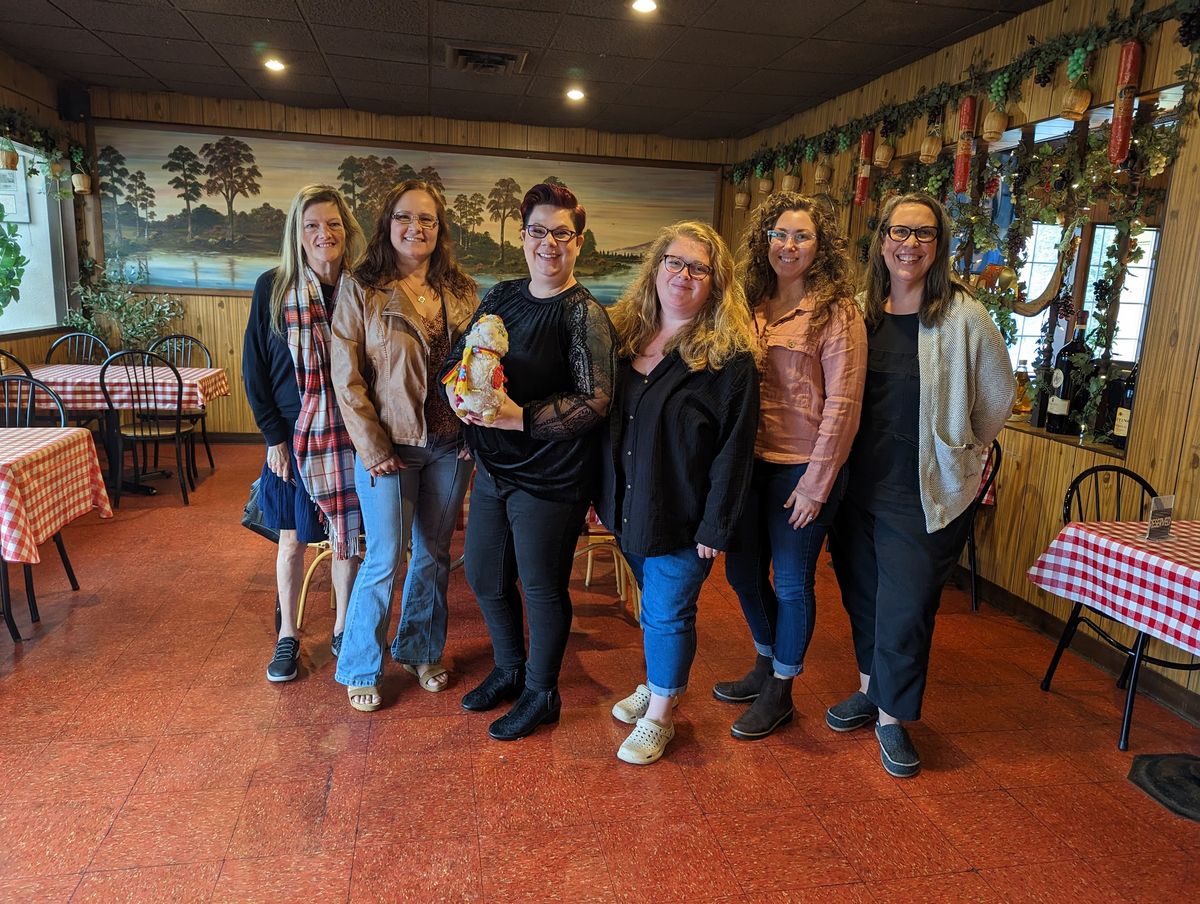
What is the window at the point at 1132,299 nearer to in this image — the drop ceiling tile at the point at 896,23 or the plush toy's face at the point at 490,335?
the drop ceiling tile at the point at 896,23

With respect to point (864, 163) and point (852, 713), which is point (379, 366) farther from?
point (864, 163)

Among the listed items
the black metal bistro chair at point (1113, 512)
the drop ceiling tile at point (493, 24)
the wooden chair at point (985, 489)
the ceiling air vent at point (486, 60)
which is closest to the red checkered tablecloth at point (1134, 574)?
the black metal bistro chair at point (1113, 512)

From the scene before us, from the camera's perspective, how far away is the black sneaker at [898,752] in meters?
2.25

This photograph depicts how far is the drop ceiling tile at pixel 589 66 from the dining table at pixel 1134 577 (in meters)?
3.51

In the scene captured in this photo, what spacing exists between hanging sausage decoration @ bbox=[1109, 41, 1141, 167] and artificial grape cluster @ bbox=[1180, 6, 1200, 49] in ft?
0.59

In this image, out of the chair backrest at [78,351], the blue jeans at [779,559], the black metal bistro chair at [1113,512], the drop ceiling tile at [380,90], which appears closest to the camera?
the blue jeans at [779,559]

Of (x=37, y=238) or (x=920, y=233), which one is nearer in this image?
(x=920, y=233)

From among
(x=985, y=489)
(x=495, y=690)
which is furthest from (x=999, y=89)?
(x=495, y=690)

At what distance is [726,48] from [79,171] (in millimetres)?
4688

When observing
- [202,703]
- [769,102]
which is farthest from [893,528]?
[769,102]

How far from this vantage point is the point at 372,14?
3916mm

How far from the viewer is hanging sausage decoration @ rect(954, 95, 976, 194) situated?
12.2 ft

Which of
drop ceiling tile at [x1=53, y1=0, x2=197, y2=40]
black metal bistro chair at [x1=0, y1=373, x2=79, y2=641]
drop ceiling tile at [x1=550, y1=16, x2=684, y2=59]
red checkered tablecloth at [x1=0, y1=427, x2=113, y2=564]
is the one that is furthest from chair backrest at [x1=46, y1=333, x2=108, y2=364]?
drop ceiling tile at [x1=550, y1=16, x2=684, y2=59]

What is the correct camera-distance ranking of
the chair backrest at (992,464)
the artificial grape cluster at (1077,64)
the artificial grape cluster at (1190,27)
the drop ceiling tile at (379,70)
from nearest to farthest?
1. the artificial grape cluster at (1190,27)
2. the artificial grape cluster at (1077,64)
3. the chair backrest at (992,464)
4. the drop ceiling tile at (379,70)
